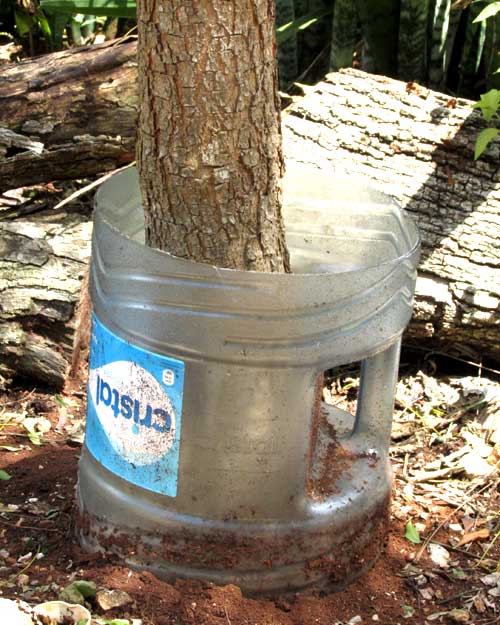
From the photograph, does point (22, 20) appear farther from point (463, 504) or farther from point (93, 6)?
point (463, 504)

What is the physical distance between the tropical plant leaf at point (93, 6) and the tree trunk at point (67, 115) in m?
0.48

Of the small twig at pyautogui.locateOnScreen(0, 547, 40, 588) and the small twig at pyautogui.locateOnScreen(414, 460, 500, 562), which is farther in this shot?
the small twig at pyautogui.locateOnScreen(414, 460, 500, 562)

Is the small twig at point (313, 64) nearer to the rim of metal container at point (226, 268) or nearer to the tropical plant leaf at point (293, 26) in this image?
the tropical plant leaf at point (293, 26)

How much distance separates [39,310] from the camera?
8.75 feet

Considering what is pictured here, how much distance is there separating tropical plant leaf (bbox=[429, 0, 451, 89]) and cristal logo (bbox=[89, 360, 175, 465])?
89.8 inches

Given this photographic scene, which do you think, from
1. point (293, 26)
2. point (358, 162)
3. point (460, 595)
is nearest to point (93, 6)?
point (293, 26)

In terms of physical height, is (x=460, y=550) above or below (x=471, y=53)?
below

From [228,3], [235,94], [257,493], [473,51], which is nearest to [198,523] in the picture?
[257,493]

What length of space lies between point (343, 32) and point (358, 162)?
951mm

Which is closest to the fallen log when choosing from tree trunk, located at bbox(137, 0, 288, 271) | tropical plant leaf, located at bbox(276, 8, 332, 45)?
tropical plant leaf, located at bbox(276, 8, 332, 45)

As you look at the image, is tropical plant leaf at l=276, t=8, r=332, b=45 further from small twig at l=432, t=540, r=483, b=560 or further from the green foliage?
the green foliage

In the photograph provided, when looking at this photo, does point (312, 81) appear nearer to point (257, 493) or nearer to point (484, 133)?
point (484, 133)

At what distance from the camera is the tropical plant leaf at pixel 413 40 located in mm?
3498

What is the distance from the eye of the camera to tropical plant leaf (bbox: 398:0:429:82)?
350 cm
